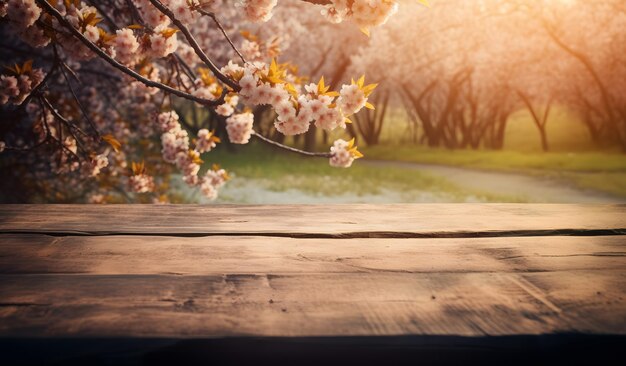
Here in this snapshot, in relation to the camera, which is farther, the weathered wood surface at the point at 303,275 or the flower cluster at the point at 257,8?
the flower cluster at the point at 257,8

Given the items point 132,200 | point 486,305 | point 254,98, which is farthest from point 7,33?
point 486,305

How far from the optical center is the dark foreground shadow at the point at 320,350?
1189 mm

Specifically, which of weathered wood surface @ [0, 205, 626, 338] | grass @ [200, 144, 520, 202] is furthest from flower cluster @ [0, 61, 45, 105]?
grass @ [200, 144, 520, 202]

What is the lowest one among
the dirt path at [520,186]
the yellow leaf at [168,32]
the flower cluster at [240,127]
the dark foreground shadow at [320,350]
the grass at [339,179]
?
the grass at [339,179]

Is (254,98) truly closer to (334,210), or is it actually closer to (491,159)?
(334,210)

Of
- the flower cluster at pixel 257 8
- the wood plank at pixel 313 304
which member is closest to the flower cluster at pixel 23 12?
the flower cluster at pixel 257 8

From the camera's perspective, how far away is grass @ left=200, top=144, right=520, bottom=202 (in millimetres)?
13273

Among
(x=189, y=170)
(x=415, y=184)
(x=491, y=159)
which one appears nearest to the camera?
(x=189, y=170)

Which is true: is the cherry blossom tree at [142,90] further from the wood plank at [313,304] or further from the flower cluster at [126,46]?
the wood plank at [313,304]

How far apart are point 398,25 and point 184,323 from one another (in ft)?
74.9

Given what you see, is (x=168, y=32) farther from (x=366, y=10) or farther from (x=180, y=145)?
(x=180, y=145)

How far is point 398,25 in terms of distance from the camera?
75.0ft

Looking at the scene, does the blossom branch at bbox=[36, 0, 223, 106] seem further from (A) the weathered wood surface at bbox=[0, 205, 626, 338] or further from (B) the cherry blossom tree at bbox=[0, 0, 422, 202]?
(A) the weathered wood surface at bbox=[0, 205, 626, 338]

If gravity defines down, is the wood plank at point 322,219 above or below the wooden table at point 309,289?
above
